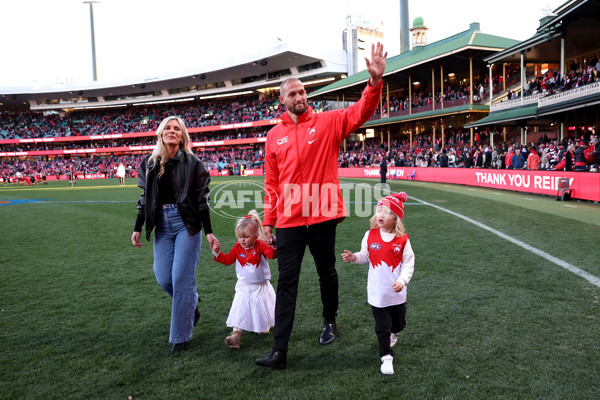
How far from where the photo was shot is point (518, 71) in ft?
98.0

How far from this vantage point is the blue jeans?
347 centimetres

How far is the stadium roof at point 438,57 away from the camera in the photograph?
30.1 metres

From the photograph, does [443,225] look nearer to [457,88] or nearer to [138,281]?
[138,281]

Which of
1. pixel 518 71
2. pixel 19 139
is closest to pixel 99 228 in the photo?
pixel 518 71

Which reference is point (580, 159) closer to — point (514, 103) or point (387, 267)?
point (514, 103)

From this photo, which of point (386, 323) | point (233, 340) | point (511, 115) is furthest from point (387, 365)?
point (511, 115)

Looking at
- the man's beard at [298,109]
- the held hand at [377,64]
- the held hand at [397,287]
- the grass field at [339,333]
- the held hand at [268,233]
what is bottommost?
the grass field at [339,333]

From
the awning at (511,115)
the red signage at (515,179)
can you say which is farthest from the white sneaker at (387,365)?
the awning at (511,115)

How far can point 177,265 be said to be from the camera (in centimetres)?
347

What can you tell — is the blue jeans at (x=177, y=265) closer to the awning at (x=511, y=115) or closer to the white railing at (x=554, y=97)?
the white railing at (x=554, y=97)

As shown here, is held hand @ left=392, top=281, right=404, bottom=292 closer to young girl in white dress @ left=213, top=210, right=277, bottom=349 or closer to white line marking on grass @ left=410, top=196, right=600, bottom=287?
young girl in white dress @ left=213, top=210, right=277, bottom=349

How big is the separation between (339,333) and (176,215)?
71.9 inches

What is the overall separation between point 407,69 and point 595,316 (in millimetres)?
33955

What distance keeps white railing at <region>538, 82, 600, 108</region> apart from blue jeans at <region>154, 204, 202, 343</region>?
66.6 ft
